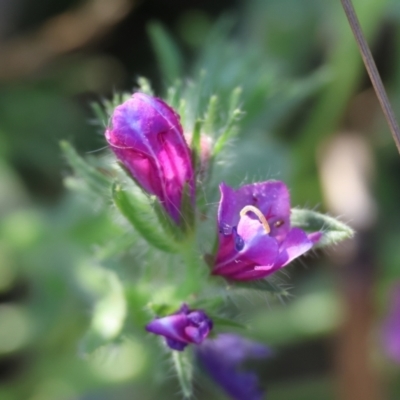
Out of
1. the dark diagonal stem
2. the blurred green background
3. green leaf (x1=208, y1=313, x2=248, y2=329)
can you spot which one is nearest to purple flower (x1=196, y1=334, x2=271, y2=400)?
the blurred green background

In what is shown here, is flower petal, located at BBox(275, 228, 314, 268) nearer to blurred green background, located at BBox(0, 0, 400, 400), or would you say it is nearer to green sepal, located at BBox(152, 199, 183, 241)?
green sepal, located at BBox(152, 199, 183, 241)

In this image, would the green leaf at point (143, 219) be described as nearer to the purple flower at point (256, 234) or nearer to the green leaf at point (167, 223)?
the green leaf at point (167, 223)

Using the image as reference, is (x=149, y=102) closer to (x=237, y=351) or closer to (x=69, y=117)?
(x=237, y=351)

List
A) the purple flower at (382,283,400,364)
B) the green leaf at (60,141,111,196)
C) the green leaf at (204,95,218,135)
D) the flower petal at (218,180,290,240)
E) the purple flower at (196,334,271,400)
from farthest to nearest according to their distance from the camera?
the purple flower at (382,283,400,364)
the purple flower at (196,334,271,400)
the green leaf at (60,141,111,196)
the green leaf at (204,95,218,135)
the flower petal at (218,180,290,240)

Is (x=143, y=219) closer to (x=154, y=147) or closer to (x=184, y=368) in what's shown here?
(x=154, y=147)

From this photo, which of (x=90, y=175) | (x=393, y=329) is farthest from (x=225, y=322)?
(x=393, y=329)

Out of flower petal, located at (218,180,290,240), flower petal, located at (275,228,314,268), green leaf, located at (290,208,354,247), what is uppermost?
flower petal, located at (218,180,290,240)
